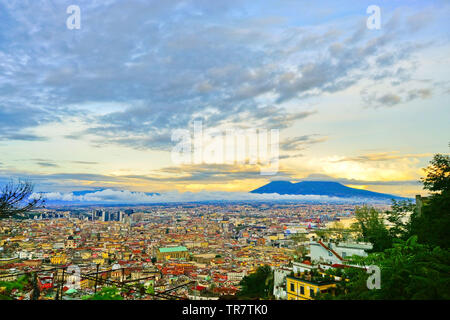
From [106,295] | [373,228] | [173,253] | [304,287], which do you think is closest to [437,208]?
[304,287]

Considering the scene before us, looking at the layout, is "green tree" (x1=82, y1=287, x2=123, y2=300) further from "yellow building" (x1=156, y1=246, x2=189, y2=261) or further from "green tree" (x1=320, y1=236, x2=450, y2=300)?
"yellow building" (x1=156, y1=246, x2=189, y2=261)

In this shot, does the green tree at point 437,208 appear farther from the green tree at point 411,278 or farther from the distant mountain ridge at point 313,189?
the distant mountain ridge at point 313,189

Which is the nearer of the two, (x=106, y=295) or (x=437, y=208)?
(x=106, y=295)

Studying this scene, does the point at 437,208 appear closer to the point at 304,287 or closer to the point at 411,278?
the point at 304,287

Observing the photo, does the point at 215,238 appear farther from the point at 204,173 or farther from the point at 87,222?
the point at 204,173

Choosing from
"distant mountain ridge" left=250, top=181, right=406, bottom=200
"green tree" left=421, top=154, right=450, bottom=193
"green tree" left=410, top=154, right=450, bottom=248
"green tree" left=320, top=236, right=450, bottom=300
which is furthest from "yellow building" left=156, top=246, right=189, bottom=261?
"green tree" left=320, top=236, right=450, bottom=300

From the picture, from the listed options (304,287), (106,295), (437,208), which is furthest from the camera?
(304,287)

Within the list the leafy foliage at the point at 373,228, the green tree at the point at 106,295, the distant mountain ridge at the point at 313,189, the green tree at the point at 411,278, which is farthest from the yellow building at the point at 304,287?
the distant mountain ridge at the point at 313,189
